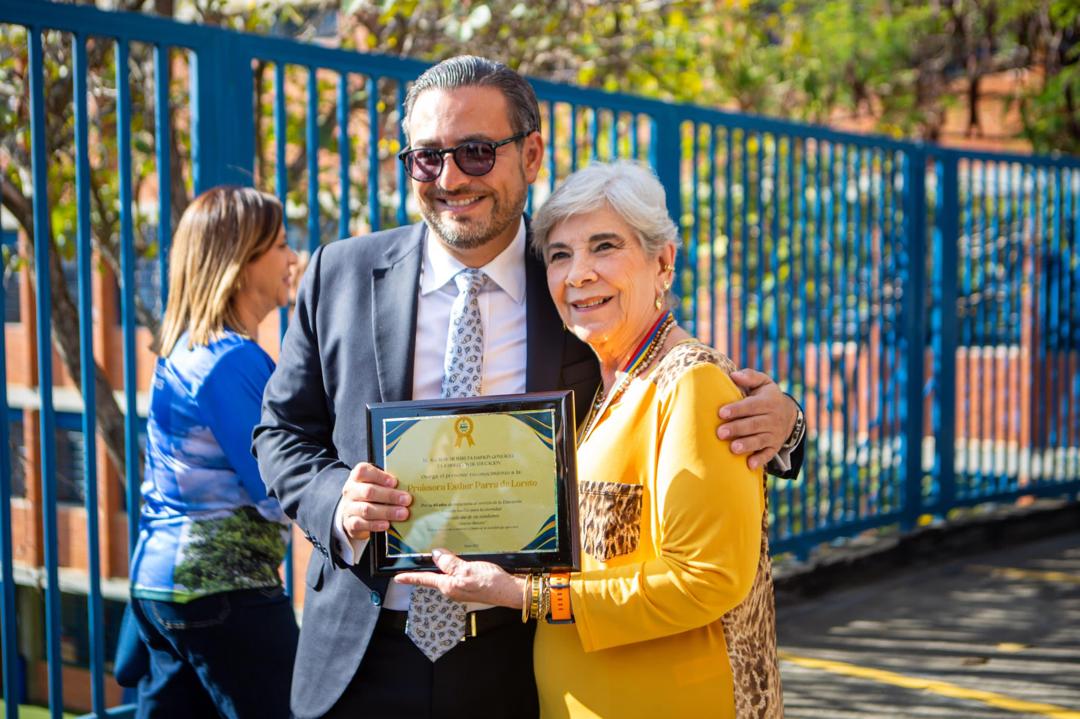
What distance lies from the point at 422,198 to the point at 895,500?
18.9 feet

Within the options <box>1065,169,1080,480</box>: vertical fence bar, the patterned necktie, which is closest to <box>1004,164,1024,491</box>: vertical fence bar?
<box>1065,169,1080,480</box>: vertical fence bar

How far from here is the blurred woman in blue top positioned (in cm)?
282

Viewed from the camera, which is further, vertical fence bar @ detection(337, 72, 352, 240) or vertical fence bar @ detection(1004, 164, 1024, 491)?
vertical fence bar @ detection(1004, 164, 1024, 491)

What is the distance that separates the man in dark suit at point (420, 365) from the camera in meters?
2.29

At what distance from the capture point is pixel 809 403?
7504 mm

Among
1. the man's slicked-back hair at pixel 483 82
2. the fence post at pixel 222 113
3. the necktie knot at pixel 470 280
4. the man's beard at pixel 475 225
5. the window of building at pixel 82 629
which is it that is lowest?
the window of building at pixel 82 629

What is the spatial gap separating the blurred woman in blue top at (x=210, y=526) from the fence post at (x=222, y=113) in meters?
0.82

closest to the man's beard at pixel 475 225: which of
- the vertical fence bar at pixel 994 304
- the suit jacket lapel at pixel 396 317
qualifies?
the suit jacket lapel at pixel 396 317

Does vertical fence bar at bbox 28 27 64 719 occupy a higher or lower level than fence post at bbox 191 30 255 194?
lower

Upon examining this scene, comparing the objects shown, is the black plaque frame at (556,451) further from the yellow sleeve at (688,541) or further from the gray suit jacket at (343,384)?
the gray suit jacket at (343,384)

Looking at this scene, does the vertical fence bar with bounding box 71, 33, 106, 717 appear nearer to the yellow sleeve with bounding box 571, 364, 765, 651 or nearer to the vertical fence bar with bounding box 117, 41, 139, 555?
the vertical fence bar with bounding box 117, 41, 139, 555

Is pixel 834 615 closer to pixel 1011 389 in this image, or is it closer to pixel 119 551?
pixel 1011 389

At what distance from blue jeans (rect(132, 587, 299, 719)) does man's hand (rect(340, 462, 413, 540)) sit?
0.90 m

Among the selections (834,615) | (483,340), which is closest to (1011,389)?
(834,615)
